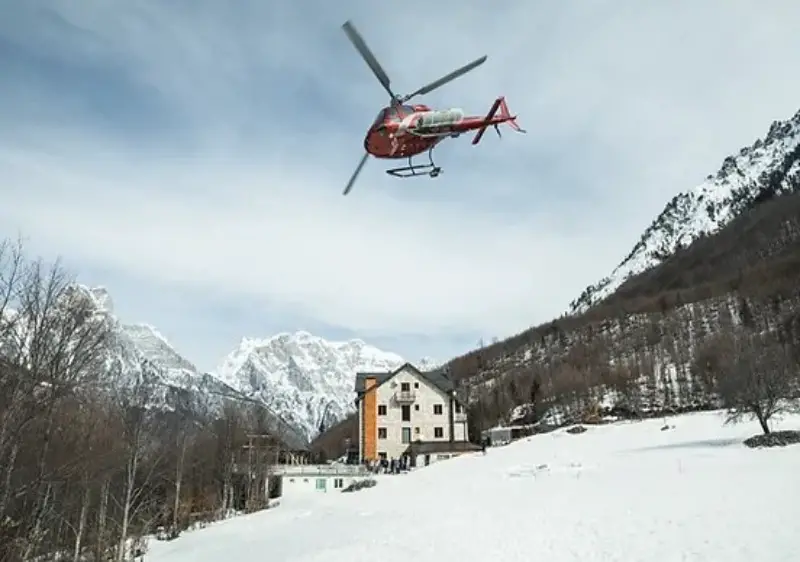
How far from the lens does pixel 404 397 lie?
216ft

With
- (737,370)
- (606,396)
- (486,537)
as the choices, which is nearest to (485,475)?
(737,370)

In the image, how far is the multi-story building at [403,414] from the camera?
6481 cm

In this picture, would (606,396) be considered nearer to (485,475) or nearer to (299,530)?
(485,475)

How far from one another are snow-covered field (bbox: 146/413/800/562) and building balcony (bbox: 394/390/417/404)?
835 inches

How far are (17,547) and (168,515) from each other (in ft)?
84.6

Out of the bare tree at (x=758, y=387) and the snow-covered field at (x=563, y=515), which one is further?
the bare tree at (x=758, y=387)

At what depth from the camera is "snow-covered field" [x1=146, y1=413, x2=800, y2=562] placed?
698 inches

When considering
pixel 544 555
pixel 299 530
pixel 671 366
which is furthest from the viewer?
pixel 671 366

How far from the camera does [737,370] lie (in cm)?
3641

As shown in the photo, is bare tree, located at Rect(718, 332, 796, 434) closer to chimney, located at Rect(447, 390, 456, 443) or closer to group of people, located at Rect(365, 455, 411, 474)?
group of people, located at Rect(365, 455, 411, 474)

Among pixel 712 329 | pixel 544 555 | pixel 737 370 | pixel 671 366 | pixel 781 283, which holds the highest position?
pixel 781 283

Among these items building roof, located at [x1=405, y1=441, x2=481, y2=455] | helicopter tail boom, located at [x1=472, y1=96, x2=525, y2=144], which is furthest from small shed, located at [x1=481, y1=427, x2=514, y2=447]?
helicopter tail boom, located at [x1=472, y1=96, x2=525, y2=144]

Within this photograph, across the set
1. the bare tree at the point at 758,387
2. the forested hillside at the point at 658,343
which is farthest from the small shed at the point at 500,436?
the bare tree at the point at 758,387

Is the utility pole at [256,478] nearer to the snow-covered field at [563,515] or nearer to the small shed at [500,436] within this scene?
the snow-covered field at [563,515]
